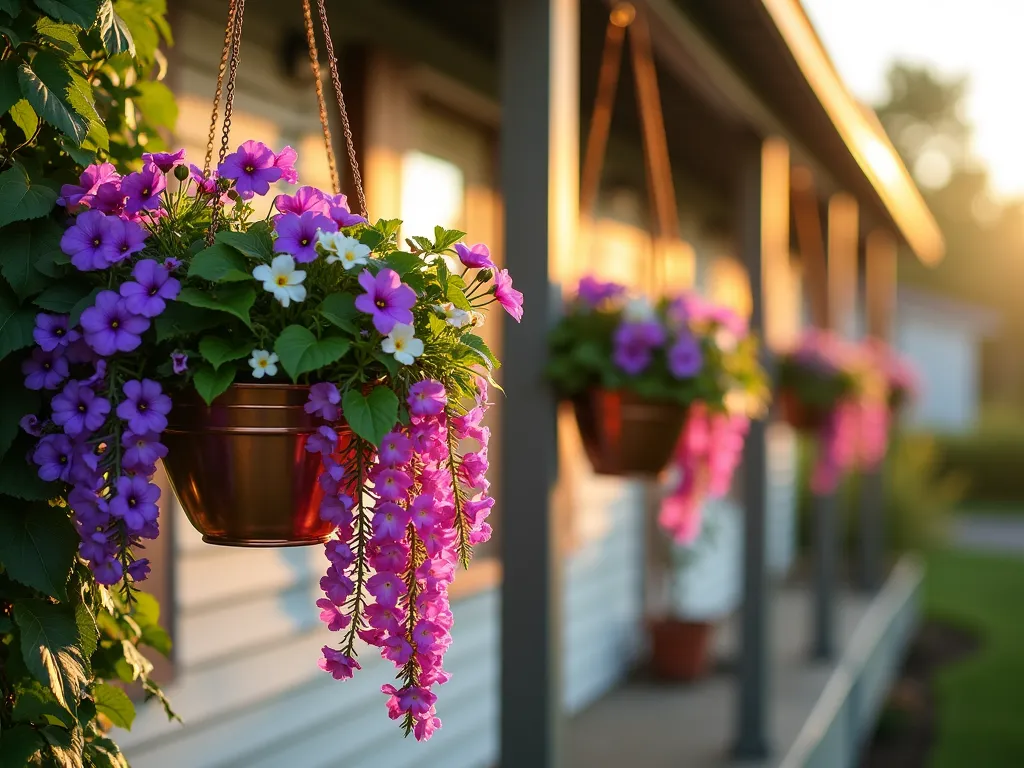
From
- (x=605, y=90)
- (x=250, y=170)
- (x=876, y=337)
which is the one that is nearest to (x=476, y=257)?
(x=250, y=170)

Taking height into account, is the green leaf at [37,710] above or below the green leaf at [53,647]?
below

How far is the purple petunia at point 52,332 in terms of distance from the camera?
133cm

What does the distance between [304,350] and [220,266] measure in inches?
5.2

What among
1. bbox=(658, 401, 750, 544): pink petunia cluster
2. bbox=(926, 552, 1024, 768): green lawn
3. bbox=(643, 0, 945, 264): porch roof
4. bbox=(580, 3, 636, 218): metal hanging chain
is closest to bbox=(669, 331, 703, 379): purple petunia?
bbox=(658, 401, 750, 544): pink petunia cluster

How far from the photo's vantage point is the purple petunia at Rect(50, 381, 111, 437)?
1.30 m

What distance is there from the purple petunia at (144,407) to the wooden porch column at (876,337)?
7442 millimetres

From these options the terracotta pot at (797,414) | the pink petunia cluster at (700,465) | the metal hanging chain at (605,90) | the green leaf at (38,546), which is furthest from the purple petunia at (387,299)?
the terracotta pot at (797,414)

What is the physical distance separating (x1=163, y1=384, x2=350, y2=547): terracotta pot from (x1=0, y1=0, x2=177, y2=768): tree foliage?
0.53 feet

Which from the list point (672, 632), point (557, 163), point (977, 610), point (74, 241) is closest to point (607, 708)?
point (672, 632)

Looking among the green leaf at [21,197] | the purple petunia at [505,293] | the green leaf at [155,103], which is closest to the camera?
the green leaf at [21,197]

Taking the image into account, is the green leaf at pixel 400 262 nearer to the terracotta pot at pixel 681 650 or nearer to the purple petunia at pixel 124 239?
the purple petunia at pixel 124 239

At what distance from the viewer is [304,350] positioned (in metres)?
1.31

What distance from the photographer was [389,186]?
3.48 m

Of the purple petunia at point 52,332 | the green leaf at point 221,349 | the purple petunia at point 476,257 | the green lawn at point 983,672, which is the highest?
the purple petunia at point 476,257
